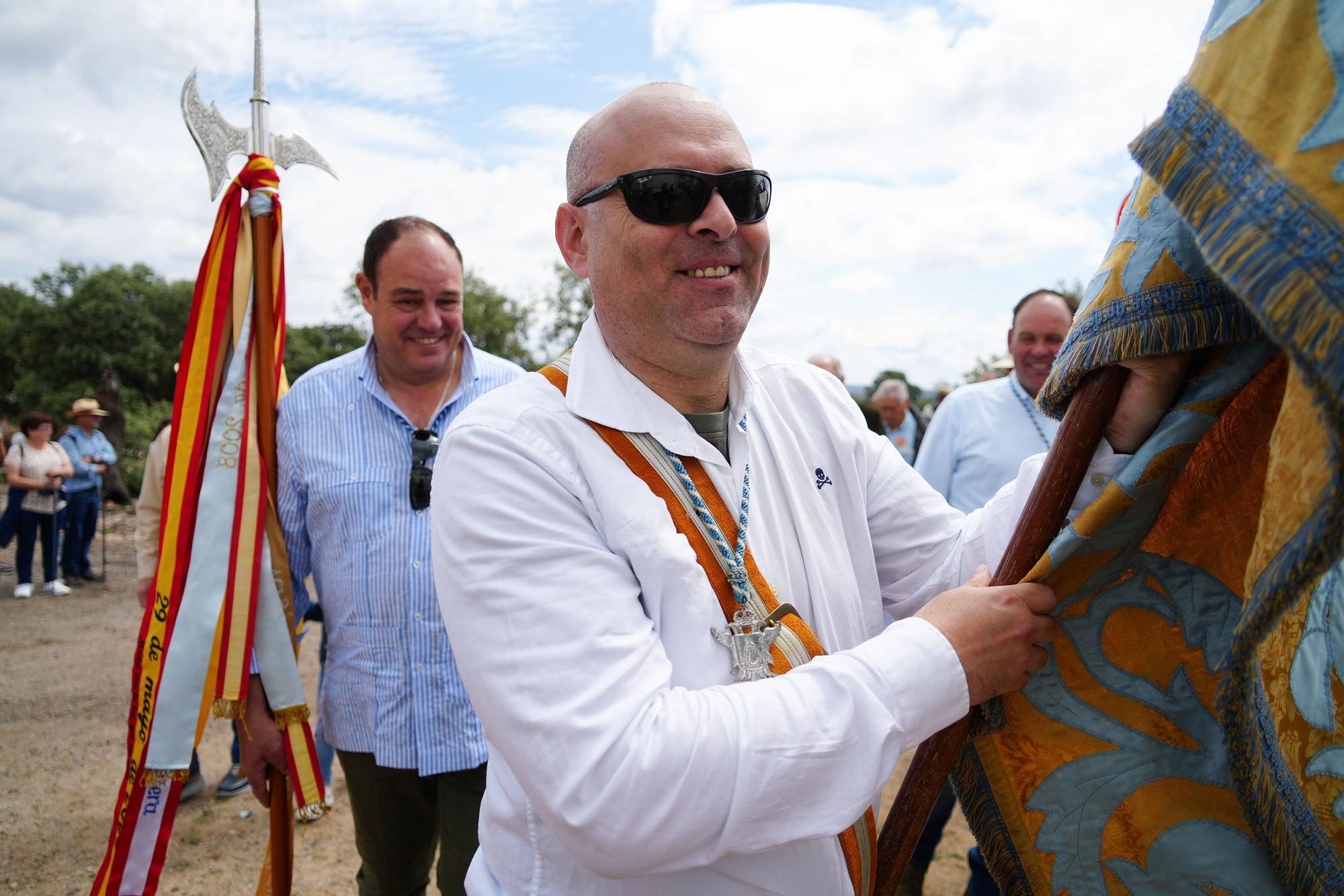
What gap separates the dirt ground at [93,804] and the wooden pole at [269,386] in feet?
5.05

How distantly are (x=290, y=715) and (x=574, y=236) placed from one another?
79.7 inches

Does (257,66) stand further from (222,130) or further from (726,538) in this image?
(726,538)

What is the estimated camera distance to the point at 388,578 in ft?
9.97

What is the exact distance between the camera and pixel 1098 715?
62.9 inches

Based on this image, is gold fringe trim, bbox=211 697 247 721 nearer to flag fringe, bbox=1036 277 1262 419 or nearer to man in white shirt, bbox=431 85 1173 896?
man in white shirt, bbox=431 85 1173 896

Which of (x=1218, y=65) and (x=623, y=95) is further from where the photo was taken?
(x=623, y=95)

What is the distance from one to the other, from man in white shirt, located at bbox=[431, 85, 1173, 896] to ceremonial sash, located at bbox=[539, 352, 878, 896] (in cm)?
2

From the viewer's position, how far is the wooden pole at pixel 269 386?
3094 mm

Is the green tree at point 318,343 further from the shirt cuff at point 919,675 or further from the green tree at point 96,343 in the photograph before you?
the shirt cuff at point 919,675

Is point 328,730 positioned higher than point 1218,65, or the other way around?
point 1218,65

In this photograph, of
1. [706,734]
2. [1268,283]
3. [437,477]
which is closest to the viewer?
[1268,283]

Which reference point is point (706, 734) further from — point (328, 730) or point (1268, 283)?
point (328, 730)

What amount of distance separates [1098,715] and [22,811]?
6.06 m

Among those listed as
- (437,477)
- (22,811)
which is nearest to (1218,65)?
(437,477)
